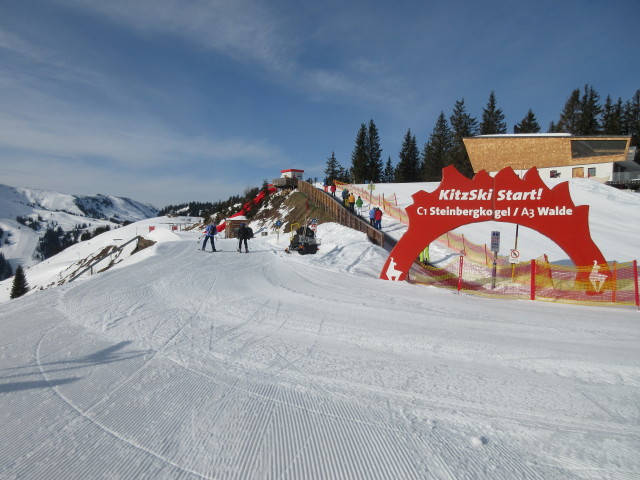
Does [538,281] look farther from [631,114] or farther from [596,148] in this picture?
[631,114]

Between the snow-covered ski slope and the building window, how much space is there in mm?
38898

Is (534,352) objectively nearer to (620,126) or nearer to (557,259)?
(557,259)

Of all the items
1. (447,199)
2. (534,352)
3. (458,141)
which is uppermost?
(458,141)

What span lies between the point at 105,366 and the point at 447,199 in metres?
9.00

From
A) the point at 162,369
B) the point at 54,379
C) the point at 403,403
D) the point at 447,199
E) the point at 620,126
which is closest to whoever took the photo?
the point at 403,403

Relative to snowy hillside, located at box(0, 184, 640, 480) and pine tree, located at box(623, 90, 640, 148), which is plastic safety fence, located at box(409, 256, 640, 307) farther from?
pine tree, located at box(623, 90, 640, 148)

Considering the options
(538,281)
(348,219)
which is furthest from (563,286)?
→ (348,219)

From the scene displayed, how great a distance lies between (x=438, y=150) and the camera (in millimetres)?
59125

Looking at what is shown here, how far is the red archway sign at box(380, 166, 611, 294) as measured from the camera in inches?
340

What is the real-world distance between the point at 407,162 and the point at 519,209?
55.5 m

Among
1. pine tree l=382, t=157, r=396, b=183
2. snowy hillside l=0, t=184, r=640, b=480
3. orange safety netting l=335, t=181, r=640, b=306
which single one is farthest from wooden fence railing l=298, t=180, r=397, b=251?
pine tree l=382, t=157, r=396, b=183

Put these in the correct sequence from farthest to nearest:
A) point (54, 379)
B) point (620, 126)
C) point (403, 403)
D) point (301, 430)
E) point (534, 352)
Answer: point (620, 126), point (534, 352), point (54, 379), point (403, 403), point (301, 430)

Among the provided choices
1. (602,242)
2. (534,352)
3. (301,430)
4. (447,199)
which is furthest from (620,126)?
(301,430)

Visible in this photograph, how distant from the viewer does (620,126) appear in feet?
172
